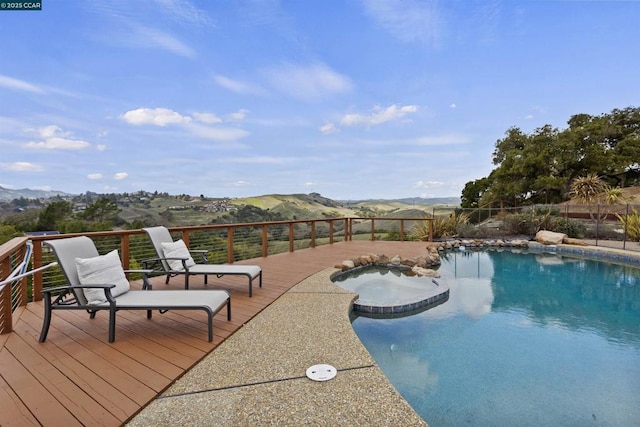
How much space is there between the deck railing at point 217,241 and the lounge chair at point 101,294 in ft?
0.79

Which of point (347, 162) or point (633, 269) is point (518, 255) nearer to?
point (633, 269)

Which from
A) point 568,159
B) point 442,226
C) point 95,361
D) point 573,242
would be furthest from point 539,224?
point 95,361

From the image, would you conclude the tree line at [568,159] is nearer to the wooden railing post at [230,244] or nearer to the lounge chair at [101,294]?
the wooden railing post at [230,244]

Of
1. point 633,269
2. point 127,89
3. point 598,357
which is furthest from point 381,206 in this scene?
point 598,357

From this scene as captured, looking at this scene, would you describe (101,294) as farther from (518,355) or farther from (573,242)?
(573,242)

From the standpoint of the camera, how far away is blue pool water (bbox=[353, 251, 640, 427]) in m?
2.63

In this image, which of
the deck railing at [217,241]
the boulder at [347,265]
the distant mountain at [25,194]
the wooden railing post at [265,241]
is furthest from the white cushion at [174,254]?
the distant mountain at [25,194]

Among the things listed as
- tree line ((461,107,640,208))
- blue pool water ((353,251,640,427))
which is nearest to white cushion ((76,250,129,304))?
blue pool water ((353,251,640,427))

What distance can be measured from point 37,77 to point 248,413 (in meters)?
11.2

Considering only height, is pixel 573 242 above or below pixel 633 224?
below

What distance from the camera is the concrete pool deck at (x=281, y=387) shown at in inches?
77.4

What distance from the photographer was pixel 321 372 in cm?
250

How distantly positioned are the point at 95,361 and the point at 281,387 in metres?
1.53

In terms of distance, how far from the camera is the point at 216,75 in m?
10.3
